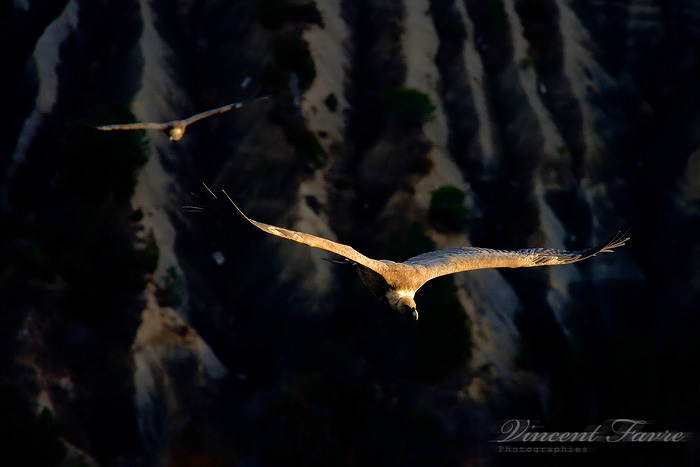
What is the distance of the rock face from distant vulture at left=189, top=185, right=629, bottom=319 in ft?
84.8

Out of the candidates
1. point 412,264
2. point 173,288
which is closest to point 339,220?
point 173,288

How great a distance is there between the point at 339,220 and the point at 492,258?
3474 cm

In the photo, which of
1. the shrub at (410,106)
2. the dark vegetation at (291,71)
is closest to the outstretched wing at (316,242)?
the dark vegetation at (291,71)

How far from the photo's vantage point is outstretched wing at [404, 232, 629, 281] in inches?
845

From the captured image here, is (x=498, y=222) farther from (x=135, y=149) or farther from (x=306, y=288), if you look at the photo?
(x=135, y=149)

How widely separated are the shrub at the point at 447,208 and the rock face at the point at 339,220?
0.15 m

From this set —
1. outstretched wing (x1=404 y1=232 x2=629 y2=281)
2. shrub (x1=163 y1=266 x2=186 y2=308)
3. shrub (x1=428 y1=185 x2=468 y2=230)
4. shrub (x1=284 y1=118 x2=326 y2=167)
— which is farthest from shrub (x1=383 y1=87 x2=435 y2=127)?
outstretched wing (x1=404 y1=232 x2=629 y2=281)

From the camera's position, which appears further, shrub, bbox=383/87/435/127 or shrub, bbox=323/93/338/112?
shrub, bbox=323/93/338/112

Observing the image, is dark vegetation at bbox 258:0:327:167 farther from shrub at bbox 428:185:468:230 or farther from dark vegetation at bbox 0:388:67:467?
dark vegetation at bbox 0:388:67:467

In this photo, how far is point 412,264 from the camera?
21375 millimetres

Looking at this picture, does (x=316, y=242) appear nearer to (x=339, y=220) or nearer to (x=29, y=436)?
(x=29, y=436)

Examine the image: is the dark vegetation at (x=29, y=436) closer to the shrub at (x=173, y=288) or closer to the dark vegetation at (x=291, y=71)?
the shrub at (x=173, y=288)

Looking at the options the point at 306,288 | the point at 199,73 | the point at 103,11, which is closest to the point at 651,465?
the point at 306,288

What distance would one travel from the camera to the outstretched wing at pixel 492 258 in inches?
A: 845
